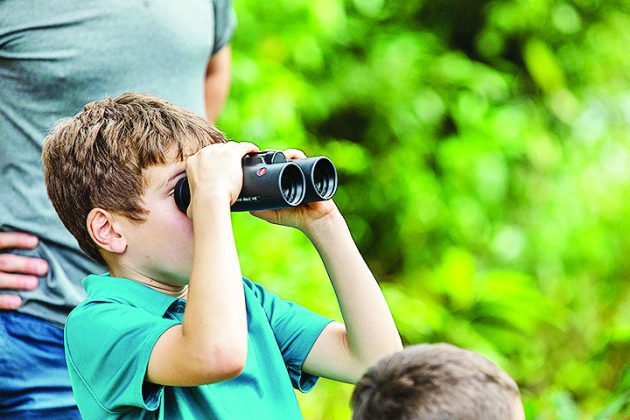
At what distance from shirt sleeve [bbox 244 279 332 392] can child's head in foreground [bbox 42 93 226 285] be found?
26 cm

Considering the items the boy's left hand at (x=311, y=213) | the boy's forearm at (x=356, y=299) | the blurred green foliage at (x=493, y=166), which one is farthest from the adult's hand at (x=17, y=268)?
the blurred green foliage at (x=493, y=166)

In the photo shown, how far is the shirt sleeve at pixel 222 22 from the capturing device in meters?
3.05

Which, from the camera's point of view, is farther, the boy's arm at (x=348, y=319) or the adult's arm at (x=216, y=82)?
the adult's arm at (x=216, y=82)

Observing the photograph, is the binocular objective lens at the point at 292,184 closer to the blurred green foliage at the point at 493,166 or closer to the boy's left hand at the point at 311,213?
the boy's left hand at the point at 311,213

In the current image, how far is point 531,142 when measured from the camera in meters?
5.96

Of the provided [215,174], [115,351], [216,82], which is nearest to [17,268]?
[115,351]

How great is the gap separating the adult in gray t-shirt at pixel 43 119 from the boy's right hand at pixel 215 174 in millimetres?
633

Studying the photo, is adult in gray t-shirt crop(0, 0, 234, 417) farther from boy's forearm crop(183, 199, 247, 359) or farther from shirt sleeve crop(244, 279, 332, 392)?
boy's forearm crop(183, 199, 247, 359)

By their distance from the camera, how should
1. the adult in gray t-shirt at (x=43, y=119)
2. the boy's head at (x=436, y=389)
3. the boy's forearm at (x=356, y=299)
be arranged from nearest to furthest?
the boy's head at (x=436, y=389), the boy's forearm at (x=356, y=299), the adult in gray t-shirt at (x=43, y=119)

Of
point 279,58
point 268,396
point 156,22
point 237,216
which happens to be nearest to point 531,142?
point 279,58

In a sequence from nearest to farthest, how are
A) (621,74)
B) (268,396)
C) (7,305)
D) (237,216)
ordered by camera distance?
(268,396) → (7,305) → (237,216) → (621,74)

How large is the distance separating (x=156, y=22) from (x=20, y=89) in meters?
0.36

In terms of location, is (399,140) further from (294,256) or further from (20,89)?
(20,89)

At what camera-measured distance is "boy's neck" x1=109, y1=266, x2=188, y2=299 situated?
2.24 m
